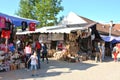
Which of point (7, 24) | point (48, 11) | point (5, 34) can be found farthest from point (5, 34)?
point (48, 11)

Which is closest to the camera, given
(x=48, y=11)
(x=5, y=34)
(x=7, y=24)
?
(x=7, y=24)

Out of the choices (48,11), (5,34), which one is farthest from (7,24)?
(48,11)

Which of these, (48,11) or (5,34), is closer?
(5,34)

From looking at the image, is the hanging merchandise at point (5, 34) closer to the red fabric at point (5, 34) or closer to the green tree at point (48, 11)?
the red fabric at point (5, 34)

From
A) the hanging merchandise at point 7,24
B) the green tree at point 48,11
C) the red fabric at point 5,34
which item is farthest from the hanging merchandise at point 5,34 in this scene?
the green tree at point 48,11

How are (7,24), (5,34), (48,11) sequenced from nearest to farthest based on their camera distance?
(7,24) → (5,34) → (48,11)

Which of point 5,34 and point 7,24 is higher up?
point 7,24

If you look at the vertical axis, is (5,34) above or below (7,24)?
below

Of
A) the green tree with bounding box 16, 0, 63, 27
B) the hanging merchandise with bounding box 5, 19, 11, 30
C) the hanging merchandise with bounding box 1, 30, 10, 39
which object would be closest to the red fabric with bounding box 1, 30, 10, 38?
the hanging merchandise with bounding box 1, 30, 10, 39

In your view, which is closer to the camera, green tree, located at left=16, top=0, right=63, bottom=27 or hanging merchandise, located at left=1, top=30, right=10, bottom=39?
hanging merchandise, located at left=1, top=30, right=10, bottom=39

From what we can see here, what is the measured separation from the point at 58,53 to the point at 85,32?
10.9 ft

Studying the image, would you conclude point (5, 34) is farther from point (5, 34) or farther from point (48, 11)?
point (48, 11)

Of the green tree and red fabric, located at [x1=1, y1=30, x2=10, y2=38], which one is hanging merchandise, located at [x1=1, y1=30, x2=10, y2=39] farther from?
the green tree

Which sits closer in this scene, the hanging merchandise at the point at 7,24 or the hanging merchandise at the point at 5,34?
the hanging merchandise at the point at 7,24
